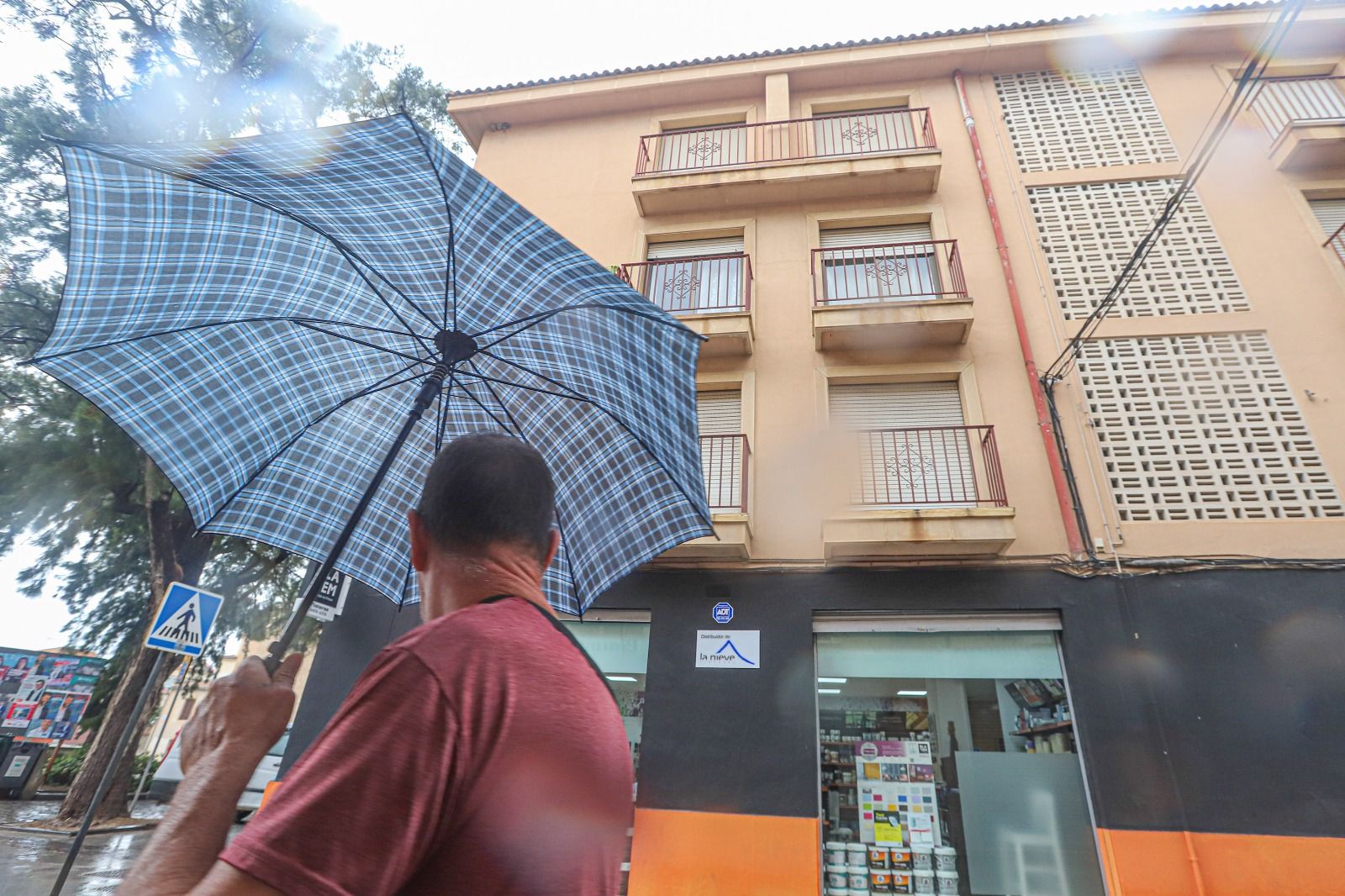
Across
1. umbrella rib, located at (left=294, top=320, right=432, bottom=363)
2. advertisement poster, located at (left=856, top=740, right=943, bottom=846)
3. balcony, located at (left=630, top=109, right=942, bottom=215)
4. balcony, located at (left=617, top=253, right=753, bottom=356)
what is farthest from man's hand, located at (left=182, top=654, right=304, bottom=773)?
balcony, located at (left=630, top=109, right=942, bottom=215)

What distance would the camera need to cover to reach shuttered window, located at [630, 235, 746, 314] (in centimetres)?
878

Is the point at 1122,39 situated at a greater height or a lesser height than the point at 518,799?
greater

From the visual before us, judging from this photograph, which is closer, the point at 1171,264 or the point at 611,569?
the point at 611,569

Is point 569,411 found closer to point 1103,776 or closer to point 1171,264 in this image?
point 1103,776

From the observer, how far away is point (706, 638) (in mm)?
6613

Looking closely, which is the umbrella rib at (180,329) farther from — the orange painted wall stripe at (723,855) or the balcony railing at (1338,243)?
the balcony railing at (1338,243)

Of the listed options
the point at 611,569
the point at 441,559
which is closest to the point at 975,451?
the point at 611,569

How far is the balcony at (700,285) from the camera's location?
27.6 ft

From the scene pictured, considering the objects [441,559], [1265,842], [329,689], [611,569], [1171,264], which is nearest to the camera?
[441,559]

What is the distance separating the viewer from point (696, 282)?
903 cm

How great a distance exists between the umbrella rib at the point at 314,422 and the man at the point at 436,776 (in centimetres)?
170

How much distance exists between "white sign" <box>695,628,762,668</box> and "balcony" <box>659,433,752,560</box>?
809 millimetres

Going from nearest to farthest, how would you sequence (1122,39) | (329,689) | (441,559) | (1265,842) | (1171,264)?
(441,559)
(1265,842)
(329,689)
(1171,264)
(1122,39)

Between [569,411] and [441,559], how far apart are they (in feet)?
5.74
